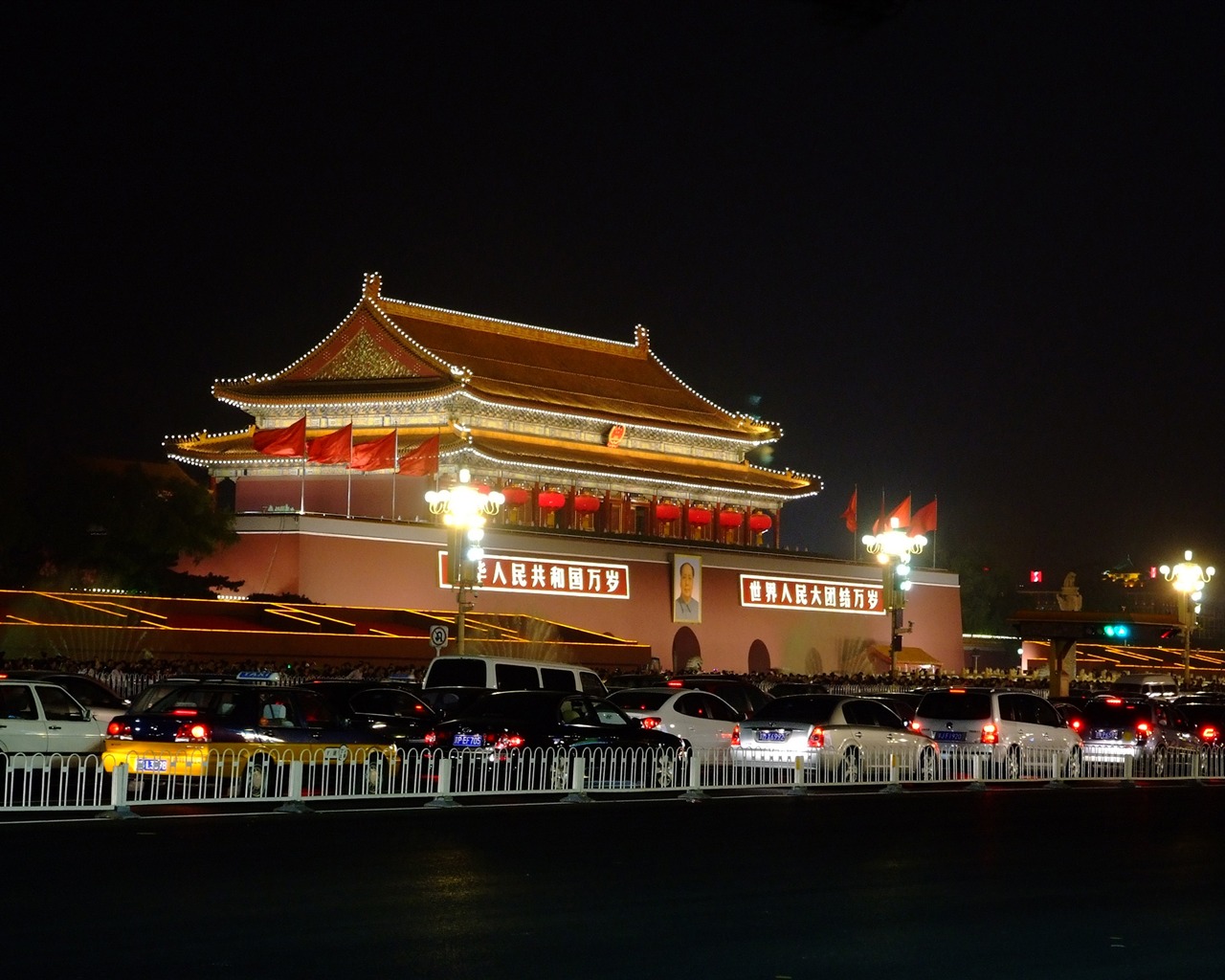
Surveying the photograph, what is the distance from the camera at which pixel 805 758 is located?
21.4 m

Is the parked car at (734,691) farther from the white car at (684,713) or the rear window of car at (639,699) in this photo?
the rear window of car at (639,699)

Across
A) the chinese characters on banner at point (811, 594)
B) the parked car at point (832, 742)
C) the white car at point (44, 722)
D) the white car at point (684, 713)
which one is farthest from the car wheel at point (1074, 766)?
the chinese characters on banner at point (811, 594)

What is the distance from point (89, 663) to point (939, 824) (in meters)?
21.1

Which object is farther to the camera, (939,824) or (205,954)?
(939,824)

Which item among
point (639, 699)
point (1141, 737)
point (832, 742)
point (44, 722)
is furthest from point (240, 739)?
point (1141, 737)

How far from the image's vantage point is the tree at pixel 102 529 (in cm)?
4175

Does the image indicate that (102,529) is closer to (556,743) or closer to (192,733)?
(556,743)

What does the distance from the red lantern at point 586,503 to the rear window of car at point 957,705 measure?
1230 inches

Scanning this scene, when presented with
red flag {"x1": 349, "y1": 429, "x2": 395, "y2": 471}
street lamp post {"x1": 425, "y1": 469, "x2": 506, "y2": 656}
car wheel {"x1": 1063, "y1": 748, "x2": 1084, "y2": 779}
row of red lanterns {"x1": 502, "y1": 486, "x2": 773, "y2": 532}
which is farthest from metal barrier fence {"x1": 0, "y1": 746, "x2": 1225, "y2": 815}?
row of red lanterns {"x1": 502, "y1": 486, "x2": 773, "y2": 532}

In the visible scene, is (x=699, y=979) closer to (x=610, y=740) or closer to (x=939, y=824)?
(x=939, y=824)

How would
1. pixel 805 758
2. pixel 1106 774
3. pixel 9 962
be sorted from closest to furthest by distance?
pixel 9 962
pixel 805 758
pixel 1106 774

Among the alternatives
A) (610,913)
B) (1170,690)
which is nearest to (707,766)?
(610,913)

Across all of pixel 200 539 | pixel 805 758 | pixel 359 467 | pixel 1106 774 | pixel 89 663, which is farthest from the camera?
pixel 359 467

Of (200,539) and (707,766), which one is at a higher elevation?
(200,539)
